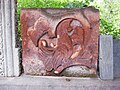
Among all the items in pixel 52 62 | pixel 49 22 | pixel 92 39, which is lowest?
pixel 52 62

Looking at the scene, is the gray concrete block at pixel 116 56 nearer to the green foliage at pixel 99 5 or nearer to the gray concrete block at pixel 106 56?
the gray concrete block at pixel 106 56

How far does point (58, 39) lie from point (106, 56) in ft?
2.16

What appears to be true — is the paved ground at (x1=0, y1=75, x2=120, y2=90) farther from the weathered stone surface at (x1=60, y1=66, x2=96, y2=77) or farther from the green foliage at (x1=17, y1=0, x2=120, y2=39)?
the green foliage at (x1=17, y1=0, x2=120, y2=39)

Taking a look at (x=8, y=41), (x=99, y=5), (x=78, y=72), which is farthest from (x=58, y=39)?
(x=99, y=5)

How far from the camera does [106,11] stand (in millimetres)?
6230

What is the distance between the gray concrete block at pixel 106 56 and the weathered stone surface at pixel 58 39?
0.10 m

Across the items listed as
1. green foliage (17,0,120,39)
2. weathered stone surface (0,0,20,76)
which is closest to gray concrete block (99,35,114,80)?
weathered stone surface (0,0,20,76)

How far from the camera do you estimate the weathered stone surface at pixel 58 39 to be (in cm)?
366

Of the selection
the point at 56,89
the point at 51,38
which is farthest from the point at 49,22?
the point at 56,89

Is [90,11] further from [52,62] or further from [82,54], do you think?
[52,62]

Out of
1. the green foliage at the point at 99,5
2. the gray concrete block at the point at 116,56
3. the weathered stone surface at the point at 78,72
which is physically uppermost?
the green foliage at the point at 99,5

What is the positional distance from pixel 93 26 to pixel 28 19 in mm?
853

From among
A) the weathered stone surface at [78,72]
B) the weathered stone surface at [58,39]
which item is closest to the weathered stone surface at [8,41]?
the weathered stone surface at [58,39]

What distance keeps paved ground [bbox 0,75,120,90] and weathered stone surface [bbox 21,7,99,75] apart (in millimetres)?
222
